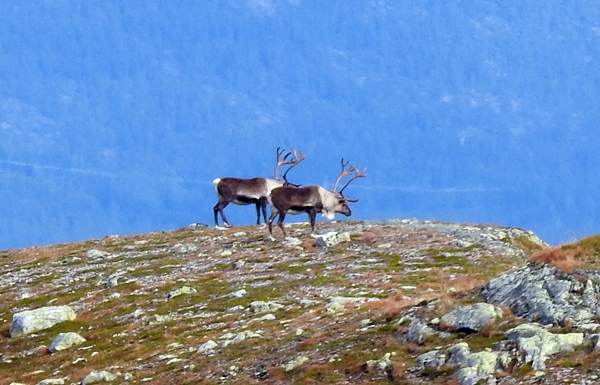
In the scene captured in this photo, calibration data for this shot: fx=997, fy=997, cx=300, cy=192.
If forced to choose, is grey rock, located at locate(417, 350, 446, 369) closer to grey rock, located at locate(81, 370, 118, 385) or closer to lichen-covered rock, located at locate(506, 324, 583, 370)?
lichen-covered rock, located at locate(506, 324, 583, 370)

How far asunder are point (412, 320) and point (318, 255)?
16.4m

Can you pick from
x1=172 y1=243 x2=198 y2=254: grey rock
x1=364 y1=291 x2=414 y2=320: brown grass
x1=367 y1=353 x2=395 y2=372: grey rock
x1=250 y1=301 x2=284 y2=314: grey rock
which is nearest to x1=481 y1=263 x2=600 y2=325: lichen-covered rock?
x1=364 y1=291 x2=414 y2=320: brown grass

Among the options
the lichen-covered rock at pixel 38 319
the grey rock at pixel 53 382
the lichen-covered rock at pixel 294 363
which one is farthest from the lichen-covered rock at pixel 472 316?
the lichen-covered rock at pixel 38 319

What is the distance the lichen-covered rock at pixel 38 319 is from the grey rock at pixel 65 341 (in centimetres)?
294

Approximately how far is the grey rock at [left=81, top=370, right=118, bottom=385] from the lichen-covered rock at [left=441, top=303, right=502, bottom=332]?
812 cm

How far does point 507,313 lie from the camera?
1856cm

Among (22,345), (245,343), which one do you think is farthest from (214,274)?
(245,343)

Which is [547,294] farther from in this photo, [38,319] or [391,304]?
[38,319]

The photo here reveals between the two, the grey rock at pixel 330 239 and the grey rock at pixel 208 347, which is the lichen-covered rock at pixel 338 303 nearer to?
the grey rock at pixel 208 347

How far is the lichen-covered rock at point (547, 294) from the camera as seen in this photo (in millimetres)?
17719

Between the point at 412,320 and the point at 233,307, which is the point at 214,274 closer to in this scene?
the point at 233,307

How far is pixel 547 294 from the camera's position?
1847 centimetres

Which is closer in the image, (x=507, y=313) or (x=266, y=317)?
(x=507, y=313)

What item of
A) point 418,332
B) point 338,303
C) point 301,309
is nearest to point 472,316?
point 418,332
